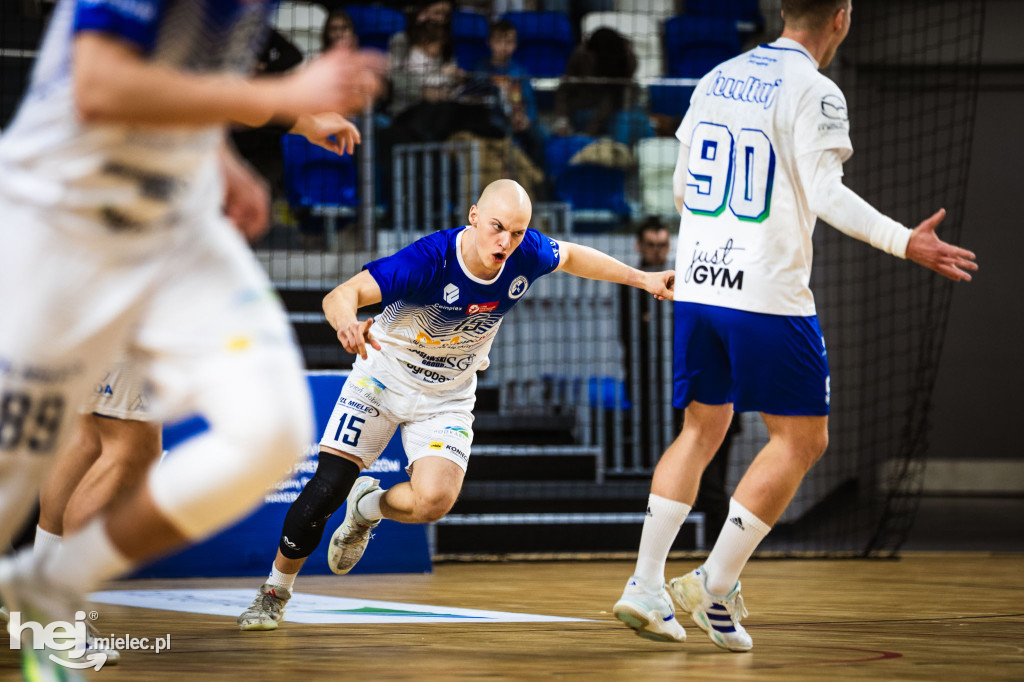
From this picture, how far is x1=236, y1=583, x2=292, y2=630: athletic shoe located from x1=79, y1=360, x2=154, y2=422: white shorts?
0.84m

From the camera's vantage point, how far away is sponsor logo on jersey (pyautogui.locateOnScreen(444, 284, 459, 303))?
12.7ft

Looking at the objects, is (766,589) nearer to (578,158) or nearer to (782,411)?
(782,411)

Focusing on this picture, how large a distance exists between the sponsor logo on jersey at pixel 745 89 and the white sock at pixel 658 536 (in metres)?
1.23

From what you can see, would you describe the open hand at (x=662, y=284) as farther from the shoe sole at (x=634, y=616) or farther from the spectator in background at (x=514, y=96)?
the spectator in background at (x=514, y=96)

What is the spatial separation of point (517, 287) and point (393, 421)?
674mm

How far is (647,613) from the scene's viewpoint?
10.8 feet

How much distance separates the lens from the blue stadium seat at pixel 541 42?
990 centimetres

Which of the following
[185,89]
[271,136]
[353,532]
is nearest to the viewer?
[185,89]

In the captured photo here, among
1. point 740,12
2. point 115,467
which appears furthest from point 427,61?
point 115,467

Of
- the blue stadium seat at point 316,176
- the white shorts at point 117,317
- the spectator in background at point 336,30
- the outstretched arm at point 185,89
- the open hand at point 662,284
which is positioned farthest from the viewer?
the blue stadium seat at point 316,176

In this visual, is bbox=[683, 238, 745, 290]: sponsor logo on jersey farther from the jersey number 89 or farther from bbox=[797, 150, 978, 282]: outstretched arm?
bbox=[797, 150, 978, 282]: outstretched arm

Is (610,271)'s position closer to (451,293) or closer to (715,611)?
(451,293)

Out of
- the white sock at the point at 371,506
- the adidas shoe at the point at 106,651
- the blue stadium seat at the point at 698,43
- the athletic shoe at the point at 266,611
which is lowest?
the athletic shoe at the point at 266,611

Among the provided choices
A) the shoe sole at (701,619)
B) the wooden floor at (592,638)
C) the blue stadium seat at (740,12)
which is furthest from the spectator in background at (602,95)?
the shoe sole at (701,619)
